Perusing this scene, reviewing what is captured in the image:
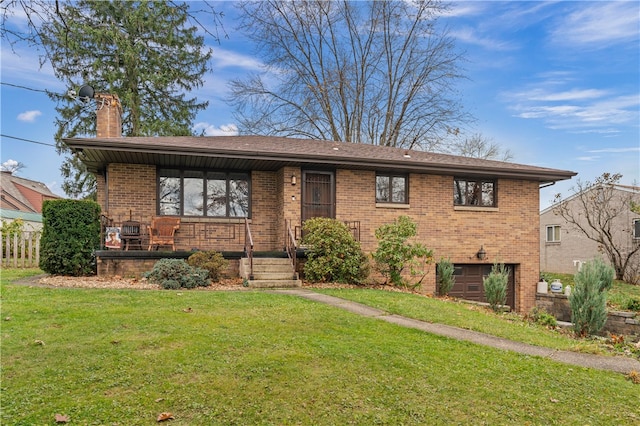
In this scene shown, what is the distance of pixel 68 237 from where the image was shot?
35.2ft

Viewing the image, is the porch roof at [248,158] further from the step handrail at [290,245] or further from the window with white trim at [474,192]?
the step handrail at [290,245]

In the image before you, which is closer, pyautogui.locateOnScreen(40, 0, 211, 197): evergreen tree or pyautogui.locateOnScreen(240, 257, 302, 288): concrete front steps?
pyautogui.locateOnScreen(240, 257, 302, 288): concrete front steps

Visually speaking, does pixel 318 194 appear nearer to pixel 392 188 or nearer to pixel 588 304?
pixel 392 188

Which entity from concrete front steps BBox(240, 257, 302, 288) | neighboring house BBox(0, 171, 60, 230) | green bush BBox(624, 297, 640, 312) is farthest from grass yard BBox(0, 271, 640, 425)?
neighboring house BBox(0, 171, 60, 230)

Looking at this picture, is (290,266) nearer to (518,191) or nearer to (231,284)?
(231,284)

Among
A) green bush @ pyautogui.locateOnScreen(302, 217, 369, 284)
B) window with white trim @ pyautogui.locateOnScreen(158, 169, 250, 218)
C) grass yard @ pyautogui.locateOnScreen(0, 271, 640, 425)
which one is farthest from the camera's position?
window with white trim @ pyautogui.locateOnScreen(158, 169, 250, 218)

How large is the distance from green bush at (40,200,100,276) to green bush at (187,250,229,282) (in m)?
2.54

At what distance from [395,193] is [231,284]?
607 centimetres

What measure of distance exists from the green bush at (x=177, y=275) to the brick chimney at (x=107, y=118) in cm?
550

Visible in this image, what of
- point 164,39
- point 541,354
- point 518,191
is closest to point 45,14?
point 541,354

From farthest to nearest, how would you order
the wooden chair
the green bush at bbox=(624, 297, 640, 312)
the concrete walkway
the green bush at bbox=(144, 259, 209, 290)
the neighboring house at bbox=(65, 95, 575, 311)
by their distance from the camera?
1. the neighboring house at bbox=(65, 95, 575, 311)
2. the wooden chair
3. the green bush at bbox=(624, 297, 640, 312)
4. the green bush at bbox=(144, 259, 209, 290)
5. the concrete walkway

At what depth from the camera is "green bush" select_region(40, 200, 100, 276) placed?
10633 millimetres

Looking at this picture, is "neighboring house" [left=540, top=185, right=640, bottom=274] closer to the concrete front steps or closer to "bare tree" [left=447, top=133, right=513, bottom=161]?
"bare tree" [left=447, top=133, right=513, bottom=161]

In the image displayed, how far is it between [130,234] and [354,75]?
1954 cm
